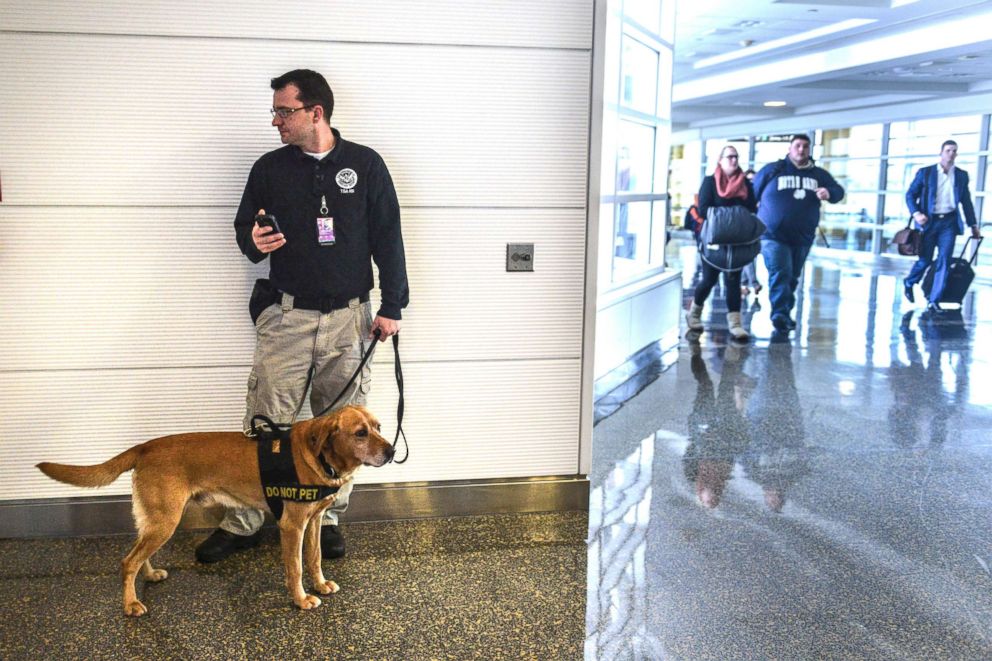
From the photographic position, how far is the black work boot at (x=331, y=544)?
342 cm

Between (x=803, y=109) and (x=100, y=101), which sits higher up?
(x=803, y=109)

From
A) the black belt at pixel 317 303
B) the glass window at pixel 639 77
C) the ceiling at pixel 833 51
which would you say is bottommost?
the black belt at pixel 317 303

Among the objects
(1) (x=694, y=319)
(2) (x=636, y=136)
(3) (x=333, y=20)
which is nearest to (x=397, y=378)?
(3) (x=333, y=20)

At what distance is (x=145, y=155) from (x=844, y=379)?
5.00 meters

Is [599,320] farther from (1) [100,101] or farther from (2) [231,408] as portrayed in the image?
(1) [100,101]

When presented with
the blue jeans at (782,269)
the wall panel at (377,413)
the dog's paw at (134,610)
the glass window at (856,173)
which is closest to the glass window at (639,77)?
the blue jeans at (782,269)

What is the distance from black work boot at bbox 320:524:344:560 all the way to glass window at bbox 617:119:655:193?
412cm

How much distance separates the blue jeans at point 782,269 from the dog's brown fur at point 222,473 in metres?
6.22

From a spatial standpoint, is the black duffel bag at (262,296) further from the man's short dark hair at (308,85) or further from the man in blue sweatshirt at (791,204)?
the man in blue sweatshirt at (791,204)

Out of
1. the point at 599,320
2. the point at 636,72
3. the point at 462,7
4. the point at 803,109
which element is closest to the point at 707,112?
the point at 803,109

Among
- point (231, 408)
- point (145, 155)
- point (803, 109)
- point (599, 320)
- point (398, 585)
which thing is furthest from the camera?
point (803, 109)

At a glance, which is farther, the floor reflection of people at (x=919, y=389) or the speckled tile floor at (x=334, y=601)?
the floor reflection of people at (x=919, y=389)

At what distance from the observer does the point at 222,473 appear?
9.74ft

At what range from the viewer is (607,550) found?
351 cm
